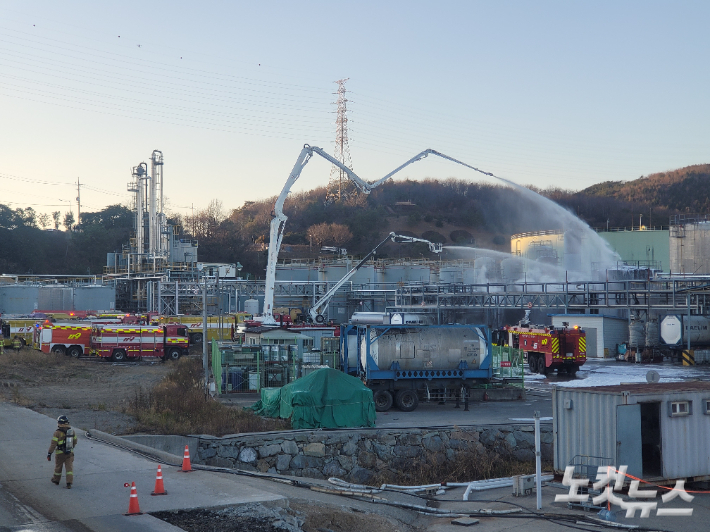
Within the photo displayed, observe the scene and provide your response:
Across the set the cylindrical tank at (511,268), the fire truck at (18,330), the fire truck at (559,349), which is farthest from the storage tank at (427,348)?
the cylindrical tank at (511,268)

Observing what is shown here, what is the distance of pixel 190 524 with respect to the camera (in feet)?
33.7

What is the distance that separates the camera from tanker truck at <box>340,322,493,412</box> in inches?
949

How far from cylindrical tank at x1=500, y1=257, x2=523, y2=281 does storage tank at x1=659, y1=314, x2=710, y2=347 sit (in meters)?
28.8

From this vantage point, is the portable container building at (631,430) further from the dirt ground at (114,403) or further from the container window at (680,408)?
the dirt ground at (114,403)

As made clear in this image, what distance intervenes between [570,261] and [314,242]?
58.2m

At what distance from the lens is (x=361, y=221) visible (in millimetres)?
126438

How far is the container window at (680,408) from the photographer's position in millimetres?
13633

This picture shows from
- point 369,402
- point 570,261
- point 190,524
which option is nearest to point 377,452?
point 369,402

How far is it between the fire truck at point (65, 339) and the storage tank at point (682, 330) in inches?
1459

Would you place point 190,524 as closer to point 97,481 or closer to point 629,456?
point 97,481

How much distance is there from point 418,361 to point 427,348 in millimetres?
564

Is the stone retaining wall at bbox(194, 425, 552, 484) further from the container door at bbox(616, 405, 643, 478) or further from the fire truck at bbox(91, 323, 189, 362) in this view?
the fire truck at bbox(91, 323, 189, 362)

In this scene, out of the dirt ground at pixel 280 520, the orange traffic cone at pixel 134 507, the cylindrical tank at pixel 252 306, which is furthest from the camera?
the cylindrical tank at pixel 252 306

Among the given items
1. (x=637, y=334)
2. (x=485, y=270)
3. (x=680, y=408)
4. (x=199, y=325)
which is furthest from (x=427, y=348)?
(x=485, y=270)
